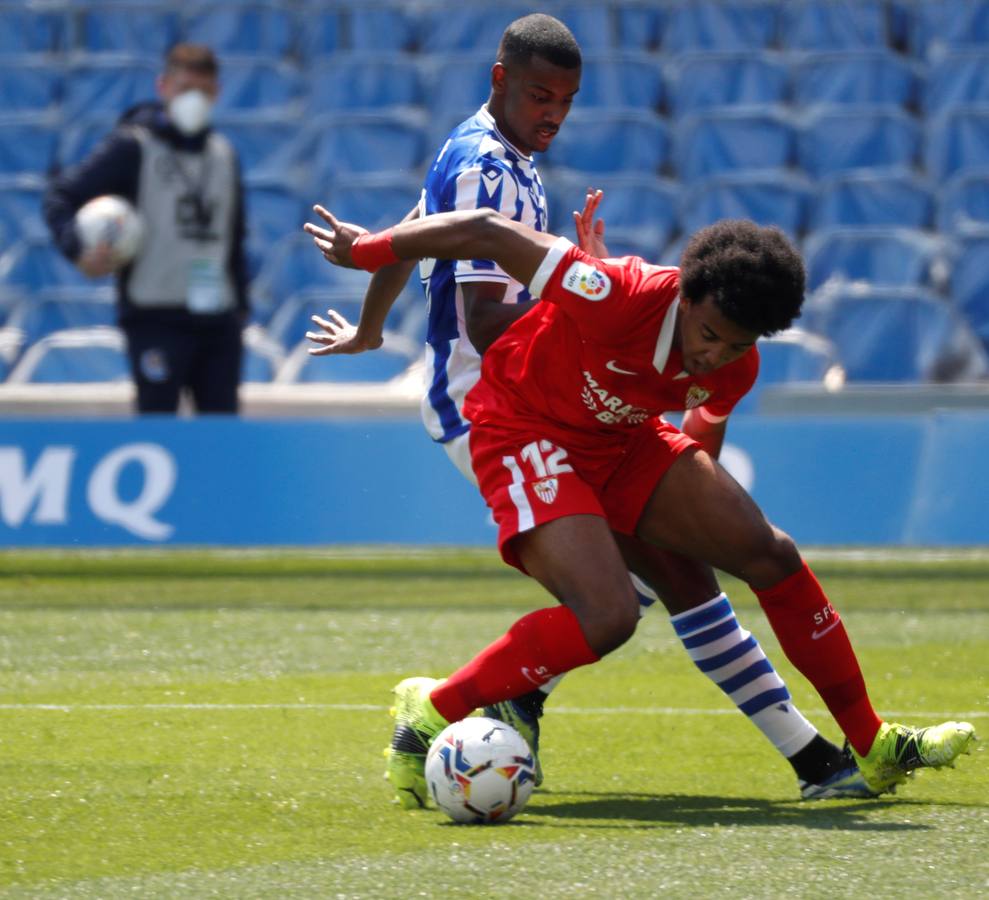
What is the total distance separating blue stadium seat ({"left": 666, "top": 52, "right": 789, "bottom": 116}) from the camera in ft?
Answer: 52.2

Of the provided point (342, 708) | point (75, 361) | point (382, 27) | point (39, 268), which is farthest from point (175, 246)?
point (382, 27)

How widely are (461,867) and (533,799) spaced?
0.95 meters

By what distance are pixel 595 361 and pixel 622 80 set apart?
1207 centimetres

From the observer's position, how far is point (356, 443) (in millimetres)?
10969

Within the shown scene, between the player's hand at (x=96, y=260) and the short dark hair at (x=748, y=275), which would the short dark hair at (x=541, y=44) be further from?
the player's hand at (x=96, y=260)

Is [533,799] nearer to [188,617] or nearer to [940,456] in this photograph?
[188,617]

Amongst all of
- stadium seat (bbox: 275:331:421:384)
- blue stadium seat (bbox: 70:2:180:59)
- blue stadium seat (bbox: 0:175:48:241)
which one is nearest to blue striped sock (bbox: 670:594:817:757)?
stadium seat (bbox: 275:331:421:384)

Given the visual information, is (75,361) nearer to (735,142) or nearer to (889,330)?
(735,142)

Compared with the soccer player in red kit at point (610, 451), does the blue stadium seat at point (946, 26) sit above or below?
above

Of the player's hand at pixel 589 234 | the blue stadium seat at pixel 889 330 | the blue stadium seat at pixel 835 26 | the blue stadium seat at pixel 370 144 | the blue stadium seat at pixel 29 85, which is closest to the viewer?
the player's hand at pixel 589 234

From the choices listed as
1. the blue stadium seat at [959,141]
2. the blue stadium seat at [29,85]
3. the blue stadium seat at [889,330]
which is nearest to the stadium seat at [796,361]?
the blue stadium seat at [889,330]

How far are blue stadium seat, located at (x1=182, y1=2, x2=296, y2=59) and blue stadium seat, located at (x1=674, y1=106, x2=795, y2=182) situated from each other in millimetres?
3995

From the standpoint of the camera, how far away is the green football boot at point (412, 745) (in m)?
4.58

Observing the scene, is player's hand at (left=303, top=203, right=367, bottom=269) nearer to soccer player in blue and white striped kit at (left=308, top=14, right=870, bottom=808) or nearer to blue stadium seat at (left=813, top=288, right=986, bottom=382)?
soccer player in blue and white striped kit at (left=308, top=14, right=870, bottom=808)
